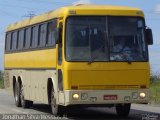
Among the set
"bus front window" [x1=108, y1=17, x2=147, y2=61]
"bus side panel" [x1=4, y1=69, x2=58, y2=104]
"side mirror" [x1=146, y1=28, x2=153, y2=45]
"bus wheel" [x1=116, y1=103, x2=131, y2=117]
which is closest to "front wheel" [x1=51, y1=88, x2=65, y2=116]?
"bus side panel" [x1=4, y1=69, x2=58, y2=104]

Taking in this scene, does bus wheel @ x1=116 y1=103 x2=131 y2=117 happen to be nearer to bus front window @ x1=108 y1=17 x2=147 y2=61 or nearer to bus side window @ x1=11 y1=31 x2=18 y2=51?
bus front window @ x1=108 y1=17 x2=147 y2=61

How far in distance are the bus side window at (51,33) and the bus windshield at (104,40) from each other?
1334mm

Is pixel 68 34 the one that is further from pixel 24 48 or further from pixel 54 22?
pixel 24 48

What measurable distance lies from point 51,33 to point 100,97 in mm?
3166

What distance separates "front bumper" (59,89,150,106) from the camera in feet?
56.1

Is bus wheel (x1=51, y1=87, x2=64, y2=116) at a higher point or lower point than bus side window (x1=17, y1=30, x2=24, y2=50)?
lower

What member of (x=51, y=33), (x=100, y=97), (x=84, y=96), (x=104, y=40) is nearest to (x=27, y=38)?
(x=51, y=33)

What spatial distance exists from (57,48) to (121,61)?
207 centimetres

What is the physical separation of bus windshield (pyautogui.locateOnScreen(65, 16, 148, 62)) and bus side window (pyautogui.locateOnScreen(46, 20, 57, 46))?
133cm

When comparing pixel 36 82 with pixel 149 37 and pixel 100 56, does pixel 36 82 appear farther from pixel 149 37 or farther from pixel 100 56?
pixel 149 37

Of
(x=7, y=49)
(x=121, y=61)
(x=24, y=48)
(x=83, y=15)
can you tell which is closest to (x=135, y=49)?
(x=121, y=61)

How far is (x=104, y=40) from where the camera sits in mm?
17562

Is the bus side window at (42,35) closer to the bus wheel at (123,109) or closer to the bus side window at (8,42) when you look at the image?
the bus wheel at (123,109)

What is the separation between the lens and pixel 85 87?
56.6 feet
